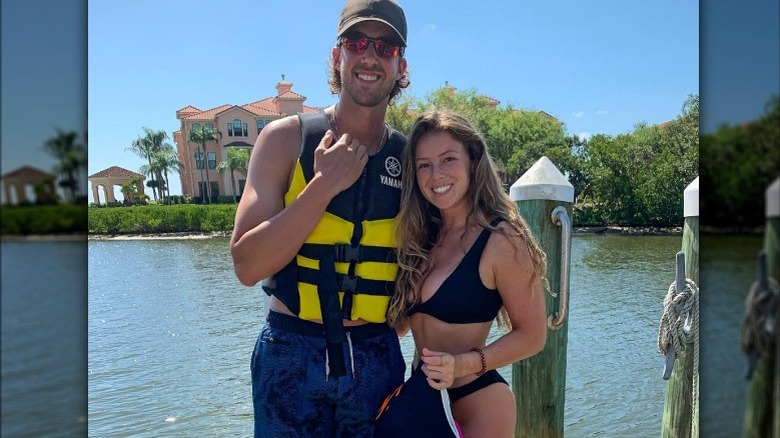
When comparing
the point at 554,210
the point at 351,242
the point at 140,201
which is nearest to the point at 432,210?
the point at 351,242

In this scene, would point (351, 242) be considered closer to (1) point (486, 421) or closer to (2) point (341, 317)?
(2) point (341, 317)

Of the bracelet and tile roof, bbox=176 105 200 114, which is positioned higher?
tile roof, bbox=176 105 200 114

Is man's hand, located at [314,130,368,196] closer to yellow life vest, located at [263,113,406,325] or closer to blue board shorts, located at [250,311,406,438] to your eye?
yellow life vest, located at [263,113,406,325]

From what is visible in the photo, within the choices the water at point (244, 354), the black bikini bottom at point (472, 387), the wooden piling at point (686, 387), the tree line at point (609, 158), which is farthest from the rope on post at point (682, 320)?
the tree line at point (609, 158)

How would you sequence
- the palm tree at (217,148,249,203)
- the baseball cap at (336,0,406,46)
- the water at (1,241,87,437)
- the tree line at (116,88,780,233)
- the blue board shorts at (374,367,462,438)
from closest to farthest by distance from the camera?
the water at (1,241,87,437), the blue board shorts at (374,367,462,438), the baseball cap at (336,0,406,46), the tree line at (116,88,780,233), the palm tree at (217,148,249,203)

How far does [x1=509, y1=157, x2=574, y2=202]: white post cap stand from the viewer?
3.41 meters

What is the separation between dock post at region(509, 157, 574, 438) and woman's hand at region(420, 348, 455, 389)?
1389 mm

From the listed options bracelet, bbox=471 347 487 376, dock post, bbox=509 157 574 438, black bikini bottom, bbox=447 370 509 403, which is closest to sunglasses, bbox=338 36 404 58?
bracelet, bbox=471 347 487 376

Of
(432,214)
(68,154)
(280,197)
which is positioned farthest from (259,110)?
(68,154)

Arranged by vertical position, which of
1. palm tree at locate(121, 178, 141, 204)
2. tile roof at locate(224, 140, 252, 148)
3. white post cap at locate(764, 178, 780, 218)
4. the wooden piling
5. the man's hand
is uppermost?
tile roof at locate(224, 140, 252, 148)

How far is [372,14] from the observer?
2375 mm

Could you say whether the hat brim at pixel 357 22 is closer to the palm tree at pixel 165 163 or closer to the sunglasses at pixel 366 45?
the sunglasses at pixel 366 45

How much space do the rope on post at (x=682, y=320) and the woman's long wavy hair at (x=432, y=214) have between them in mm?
1980

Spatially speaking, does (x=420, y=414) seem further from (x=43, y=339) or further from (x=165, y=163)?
(x=165, y=163)
